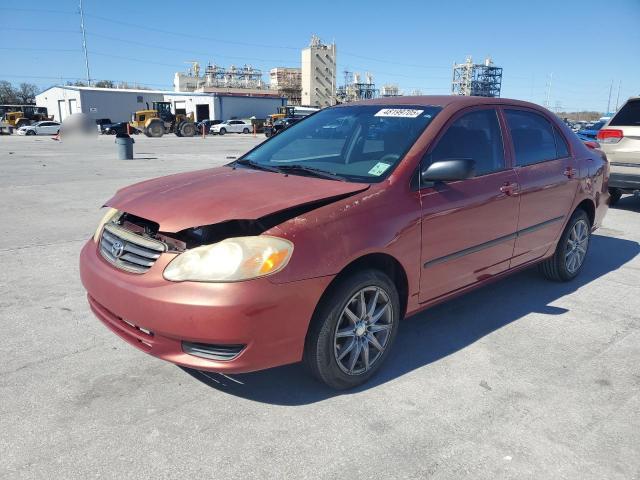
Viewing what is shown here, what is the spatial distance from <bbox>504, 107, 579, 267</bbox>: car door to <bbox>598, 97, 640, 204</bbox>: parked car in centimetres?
405

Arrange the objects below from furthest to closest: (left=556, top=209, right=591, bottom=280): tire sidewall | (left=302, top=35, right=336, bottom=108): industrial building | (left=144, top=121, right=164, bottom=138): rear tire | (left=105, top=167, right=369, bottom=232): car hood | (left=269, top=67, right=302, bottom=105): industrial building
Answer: (left=269, top=67, right=302, bottom=105): industrial building < (left=302, top=35, right=336, bottom=108): industrial building < (left=144, top=121, right=164, bottom=138): rear tire < (left=556, top=209, right=591, bottom=280): tire sidewall < (left=105, top=167, right=369, bottom=232): car hood

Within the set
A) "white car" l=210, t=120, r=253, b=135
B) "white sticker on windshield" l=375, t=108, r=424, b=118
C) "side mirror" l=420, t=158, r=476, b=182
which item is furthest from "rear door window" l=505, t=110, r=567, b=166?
"white car" l=210, t=120, r=253, b=135

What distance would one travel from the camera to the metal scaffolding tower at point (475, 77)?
9531 centimetres

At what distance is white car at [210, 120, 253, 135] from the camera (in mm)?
50438

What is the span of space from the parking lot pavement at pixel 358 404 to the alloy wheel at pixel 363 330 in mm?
179

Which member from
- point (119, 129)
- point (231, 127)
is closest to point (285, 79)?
point (231, 127)

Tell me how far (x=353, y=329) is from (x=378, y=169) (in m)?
1.02

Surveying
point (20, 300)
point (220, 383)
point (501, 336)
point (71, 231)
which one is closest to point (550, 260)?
point (501, 336)

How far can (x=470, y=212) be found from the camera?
343 cm

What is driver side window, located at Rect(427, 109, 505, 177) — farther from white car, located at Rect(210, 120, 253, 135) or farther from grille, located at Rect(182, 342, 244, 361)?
white car, located at Rect(210, 120, 253, 135)

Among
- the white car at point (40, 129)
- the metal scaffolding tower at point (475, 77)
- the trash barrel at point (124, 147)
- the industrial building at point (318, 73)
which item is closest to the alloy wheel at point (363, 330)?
the trash barrel at point (124, 147)

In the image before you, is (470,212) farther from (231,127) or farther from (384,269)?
(231,127)

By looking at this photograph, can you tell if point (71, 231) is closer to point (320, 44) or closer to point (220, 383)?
point (220, 383)

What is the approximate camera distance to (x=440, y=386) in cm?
300
